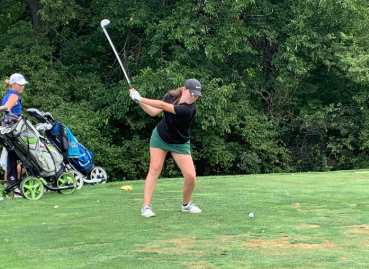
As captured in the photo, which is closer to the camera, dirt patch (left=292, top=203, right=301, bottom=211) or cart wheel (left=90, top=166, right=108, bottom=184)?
dirt patch (left=292, top=203, right=301, bottom=211)

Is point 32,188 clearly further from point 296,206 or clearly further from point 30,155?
point 296,206

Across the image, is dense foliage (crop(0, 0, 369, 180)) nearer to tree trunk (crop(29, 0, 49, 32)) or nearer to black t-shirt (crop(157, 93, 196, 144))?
tree trunk (crop(29, 0, 49, 32))

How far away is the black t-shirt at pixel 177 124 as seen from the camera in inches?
270

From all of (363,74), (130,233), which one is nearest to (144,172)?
(363,74)

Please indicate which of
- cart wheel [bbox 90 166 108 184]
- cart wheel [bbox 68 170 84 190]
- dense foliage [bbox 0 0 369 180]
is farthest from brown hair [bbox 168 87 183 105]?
dense foliage [bbox 0 0 369 180]

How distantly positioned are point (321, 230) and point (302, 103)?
16518 mm

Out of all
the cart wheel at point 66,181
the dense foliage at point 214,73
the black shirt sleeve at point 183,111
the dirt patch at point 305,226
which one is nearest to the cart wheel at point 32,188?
the cart wheel at point 66,181

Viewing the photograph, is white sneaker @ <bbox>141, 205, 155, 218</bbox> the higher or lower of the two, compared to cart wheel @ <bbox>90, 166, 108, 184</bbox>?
higher

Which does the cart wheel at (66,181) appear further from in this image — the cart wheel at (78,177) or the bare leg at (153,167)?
the bare leg at (153,167)

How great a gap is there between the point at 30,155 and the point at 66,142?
5.35 ft

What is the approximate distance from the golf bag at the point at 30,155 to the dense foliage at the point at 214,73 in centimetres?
762

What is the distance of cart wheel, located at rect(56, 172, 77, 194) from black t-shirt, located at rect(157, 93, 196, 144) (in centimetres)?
329

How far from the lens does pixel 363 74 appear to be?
64.6ft

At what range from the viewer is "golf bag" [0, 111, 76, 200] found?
29.2 ft
